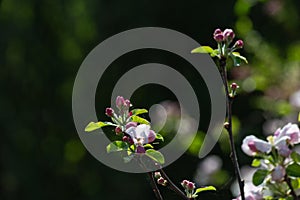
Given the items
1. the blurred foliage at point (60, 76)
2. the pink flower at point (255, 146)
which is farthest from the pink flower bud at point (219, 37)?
the blurred foliage at point (60, 76)

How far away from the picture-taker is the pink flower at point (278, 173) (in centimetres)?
75

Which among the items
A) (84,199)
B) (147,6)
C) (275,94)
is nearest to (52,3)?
(147,6)

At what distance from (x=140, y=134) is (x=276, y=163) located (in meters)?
0.16

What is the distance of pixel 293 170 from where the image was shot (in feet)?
2.48

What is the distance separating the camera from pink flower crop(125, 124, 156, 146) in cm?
73

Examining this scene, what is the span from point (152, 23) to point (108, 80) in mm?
328

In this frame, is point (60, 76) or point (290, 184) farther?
point (60, 76)

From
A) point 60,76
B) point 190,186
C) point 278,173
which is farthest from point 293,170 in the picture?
point 60,76

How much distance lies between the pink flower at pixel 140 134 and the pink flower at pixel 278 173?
0.14 meters

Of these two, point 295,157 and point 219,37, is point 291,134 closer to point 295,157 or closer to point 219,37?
point 295,157

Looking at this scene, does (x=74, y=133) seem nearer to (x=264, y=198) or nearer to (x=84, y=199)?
(x=84, y=199)

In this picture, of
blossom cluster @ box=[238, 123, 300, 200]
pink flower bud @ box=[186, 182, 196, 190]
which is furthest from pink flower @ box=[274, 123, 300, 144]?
pink flower bud @ box=[186, 182, 196, 190]

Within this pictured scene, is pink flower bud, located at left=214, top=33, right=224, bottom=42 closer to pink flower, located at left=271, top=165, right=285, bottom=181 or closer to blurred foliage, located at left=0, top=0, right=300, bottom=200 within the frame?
pink flower, located at left=271, top=165, right=285, bottom=181

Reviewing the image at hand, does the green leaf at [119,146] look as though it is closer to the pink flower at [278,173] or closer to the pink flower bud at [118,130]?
the pink flower bud at [118,130]
